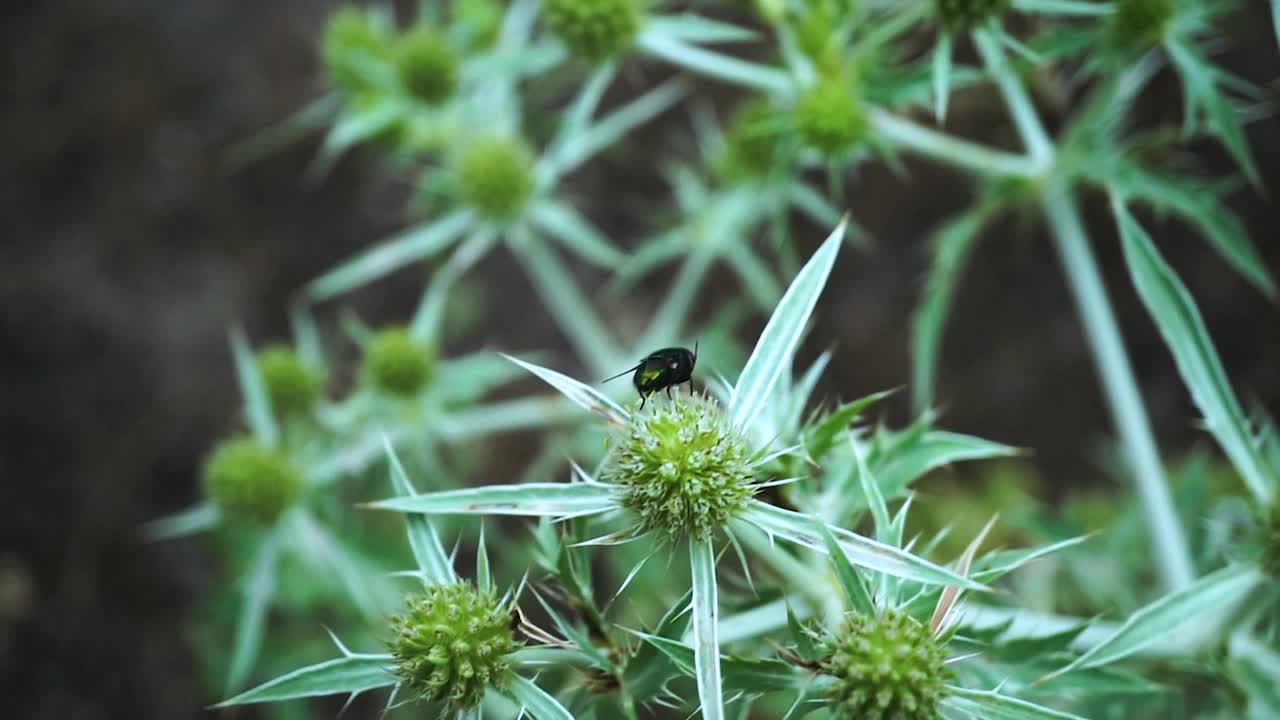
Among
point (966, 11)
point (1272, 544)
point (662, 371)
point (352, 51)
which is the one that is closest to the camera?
point (662, 371)

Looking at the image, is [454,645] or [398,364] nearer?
[454,645]

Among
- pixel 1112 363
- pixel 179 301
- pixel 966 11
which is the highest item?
pixel 179 301

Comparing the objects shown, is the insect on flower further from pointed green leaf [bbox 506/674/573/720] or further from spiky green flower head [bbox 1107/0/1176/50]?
spiky green flower head [bbox 1107/0/1176/50]

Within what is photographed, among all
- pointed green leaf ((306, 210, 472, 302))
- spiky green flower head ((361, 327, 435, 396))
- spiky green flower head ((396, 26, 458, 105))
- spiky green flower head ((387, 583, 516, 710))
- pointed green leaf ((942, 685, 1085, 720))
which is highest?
spiky green flower head ((396, 26, 458, 105))

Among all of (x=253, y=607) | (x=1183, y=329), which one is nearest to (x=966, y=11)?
(x=1183, y=329)

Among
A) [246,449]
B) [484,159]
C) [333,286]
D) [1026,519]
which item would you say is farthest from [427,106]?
[1026,519]

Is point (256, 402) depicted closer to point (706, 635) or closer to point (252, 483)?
point (252, 483)

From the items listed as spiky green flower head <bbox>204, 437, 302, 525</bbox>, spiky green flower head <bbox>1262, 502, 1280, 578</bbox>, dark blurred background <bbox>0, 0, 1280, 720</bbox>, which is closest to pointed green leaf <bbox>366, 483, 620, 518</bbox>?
spiky green flower head <bbox>1262, 502, 1280, 578</bbox>

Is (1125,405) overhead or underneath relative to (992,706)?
overhead
